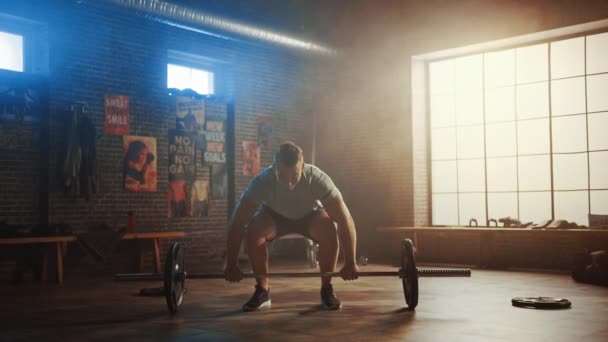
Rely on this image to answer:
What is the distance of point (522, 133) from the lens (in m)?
7.89

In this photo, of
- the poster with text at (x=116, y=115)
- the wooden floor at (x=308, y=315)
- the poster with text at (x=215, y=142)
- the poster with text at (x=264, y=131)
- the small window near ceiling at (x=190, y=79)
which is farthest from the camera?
the poster with text at (x=264, y=131)

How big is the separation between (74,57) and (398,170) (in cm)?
428

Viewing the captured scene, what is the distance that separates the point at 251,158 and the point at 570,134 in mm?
4130

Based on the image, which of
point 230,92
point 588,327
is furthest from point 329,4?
point 588,327

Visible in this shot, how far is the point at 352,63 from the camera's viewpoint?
9344mm

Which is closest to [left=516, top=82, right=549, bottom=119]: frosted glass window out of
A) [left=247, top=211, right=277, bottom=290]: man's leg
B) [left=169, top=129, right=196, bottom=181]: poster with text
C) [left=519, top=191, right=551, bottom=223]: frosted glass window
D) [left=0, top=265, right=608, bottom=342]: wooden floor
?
[left=519, top=191, right=551, bottom=223]: frosted glass window

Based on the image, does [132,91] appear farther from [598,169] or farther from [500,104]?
[598,169]

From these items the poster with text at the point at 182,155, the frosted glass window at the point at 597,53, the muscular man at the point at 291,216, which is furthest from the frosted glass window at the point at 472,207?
the muscular man at the point at 291,216

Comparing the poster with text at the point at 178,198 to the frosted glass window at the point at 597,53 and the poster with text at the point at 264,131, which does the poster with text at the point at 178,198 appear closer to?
the poster with text at the point at 264,131

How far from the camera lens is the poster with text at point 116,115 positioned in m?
7.59

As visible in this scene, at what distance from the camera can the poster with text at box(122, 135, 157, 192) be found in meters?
7.79

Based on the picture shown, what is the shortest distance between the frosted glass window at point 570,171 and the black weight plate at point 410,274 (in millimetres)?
3917

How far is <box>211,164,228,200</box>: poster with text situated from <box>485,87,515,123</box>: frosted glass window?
3471 millimetres

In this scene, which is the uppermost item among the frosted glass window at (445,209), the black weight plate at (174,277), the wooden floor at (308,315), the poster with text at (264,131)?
the poster with text at (264,131)
